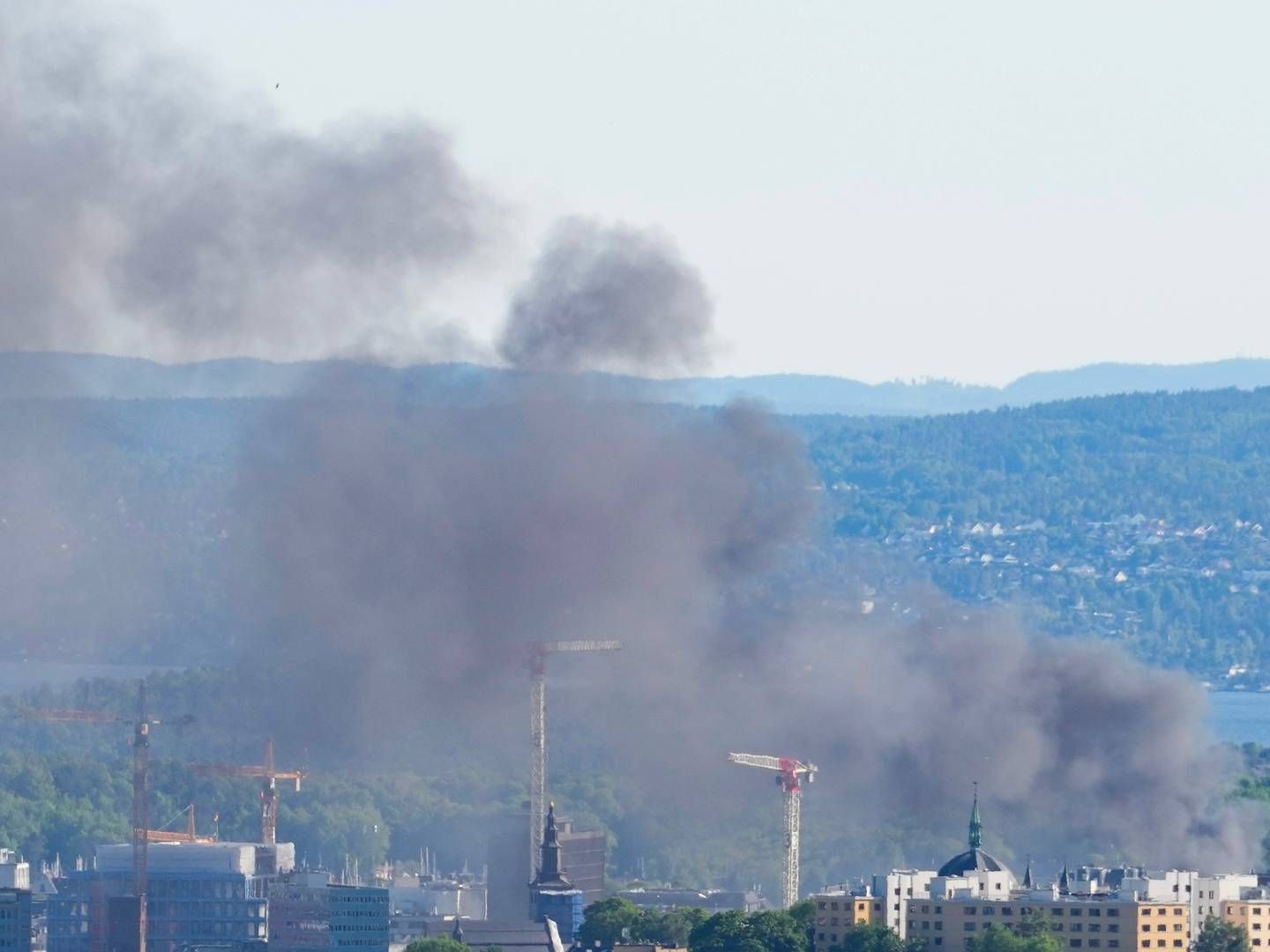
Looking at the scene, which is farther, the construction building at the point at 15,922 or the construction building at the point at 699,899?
the construction building at the point at 699,899

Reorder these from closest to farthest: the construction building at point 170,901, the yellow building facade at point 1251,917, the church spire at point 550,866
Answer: the yellow building facade at point 1251,917 < the construction building at point 170,901 < the church spire at point 550,866

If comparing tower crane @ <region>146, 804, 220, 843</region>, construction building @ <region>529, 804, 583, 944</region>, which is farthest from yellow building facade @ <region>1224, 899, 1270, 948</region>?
tower crane @ <region>146, 804, 220, 843</region>

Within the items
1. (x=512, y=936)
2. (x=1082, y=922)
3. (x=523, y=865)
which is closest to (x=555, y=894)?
(x=512, y=936)

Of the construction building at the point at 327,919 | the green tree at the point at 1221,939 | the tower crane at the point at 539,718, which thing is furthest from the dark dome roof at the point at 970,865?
the tower crane at the point at 539,718

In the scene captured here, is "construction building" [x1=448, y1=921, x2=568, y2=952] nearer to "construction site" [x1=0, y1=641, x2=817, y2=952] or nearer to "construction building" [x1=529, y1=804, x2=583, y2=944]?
"construction site" [x1=0, y1=641, x2=817, y2=952]

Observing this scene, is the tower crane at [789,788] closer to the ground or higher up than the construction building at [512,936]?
higher up

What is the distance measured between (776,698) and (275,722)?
20.4 m

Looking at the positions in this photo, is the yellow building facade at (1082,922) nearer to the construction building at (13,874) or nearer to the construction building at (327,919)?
the construction building at (327,919)

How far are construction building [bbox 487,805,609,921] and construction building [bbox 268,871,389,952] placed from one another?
6.97 metres

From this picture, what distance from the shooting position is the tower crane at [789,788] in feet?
327

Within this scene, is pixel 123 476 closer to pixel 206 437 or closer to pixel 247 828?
pixel 206 437

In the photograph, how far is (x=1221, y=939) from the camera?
7500cm

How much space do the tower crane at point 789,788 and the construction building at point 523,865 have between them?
4.21 m

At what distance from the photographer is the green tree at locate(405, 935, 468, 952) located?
8038cm
